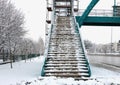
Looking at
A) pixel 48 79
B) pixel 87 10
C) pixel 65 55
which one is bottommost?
pixel 48 79

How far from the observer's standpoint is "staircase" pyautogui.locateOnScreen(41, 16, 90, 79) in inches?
736

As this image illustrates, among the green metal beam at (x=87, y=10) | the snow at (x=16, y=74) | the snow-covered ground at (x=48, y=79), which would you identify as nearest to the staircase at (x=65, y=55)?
the snow-covered ground at (x=48, y=79)

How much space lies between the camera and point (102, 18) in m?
36.3

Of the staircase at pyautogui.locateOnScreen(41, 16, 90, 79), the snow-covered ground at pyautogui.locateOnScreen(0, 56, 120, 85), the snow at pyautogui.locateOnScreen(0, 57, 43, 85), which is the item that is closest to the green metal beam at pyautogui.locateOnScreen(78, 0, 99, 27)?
the staircase at pyautogui.locateOnScreen(41, 16, 90, 79)

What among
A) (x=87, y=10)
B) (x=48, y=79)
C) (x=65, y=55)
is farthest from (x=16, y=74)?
(x=87, y=10)

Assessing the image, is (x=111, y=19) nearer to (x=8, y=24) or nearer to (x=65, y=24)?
(x=65, y=24)

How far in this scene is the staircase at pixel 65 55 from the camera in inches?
736

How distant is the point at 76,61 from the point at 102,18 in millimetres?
16990

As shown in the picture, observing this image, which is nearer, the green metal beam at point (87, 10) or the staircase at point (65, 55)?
the staircase at point (65, 55)

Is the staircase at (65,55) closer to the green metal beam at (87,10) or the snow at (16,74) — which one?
the snow at (16,74)

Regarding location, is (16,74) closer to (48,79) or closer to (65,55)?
(65,55)

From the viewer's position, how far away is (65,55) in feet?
70.8

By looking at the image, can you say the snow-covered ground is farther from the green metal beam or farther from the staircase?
the green metal beam

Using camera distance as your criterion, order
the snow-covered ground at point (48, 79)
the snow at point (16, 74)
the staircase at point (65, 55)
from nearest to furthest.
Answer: the snow-covered ground at point (48, 79) < the snow at point (16, 74) < the staircase at point (65, 55)
